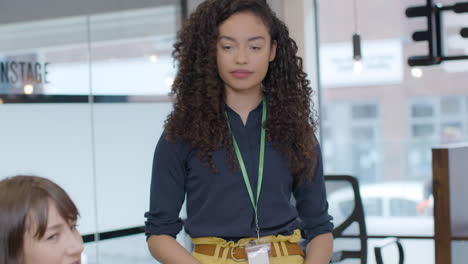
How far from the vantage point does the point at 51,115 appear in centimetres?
389

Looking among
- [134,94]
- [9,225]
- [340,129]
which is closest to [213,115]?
[9,225]

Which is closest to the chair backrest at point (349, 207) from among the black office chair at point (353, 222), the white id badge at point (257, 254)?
the black office chair at point (353, 222)

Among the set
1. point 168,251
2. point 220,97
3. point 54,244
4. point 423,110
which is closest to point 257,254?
point 168,251

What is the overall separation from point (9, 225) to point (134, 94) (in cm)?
296

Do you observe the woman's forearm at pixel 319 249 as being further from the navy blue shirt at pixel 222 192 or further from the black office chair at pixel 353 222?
the black office chair at pixel 353 222

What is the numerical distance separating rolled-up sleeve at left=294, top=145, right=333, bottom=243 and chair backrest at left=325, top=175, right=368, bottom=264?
6.06ft

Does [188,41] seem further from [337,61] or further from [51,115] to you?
[337,61]

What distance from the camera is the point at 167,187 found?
81.7 inches

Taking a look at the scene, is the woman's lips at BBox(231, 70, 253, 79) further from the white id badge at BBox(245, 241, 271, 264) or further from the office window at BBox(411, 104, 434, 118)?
the office window at BBox(411, 104, 434, 118)

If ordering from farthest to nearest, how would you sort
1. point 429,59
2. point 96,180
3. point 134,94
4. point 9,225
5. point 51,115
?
point 429,59
point 134,94
point 96,180
point 51,115
point 9,225

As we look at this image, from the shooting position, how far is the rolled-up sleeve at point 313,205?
2.17 meters

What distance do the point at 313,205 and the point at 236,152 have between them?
27 centimetres

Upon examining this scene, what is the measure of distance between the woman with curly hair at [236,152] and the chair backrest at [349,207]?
6.35 ft

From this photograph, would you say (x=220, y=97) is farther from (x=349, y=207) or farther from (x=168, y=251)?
(x=349, y=207)
